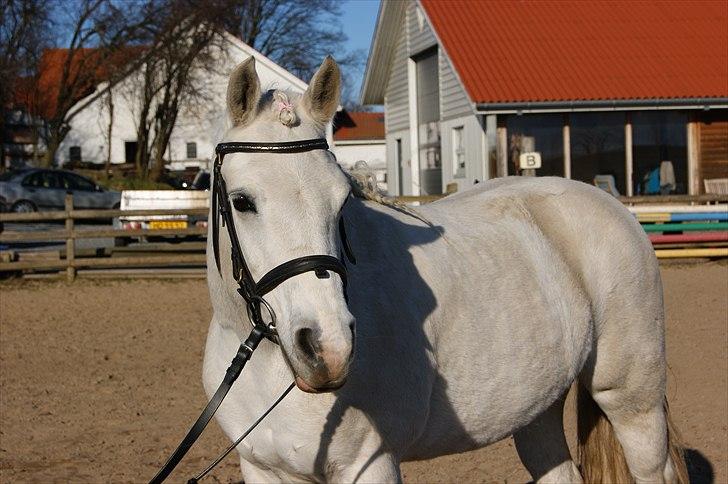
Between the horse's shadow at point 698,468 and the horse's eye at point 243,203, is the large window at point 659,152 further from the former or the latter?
the horse's eye at point 243,203

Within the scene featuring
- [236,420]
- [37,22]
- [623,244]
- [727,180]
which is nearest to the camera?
[236,420]

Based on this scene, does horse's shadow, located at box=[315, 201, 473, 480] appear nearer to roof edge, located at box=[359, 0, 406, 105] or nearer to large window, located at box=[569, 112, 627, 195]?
large window, located at box=[569, 112, 627, 195]

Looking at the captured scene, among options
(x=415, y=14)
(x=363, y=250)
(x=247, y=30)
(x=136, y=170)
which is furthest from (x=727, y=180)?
(x=247, y=30)

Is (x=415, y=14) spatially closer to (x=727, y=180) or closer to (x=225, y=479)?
(x=727, y=180)

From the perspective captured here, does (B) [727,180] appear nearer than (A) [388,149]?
Yes

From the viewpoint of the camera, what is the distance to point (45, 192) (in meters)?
25.4

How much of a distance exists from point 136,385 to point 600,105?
13.3 m

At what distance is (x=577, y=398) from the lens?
14.0ft

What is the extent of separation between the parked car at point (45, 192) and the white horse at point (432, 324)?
2257 centimetres

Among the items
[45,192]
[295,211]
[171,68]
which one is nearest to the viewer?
[295,211]

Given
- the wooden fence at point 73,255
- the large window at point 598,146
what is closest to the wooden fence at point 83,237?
the wooden fence at point 73,255

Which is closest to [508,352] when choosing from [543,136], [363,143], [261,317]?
[261,317]

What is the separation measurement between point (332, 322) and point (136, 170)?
39.7 meters

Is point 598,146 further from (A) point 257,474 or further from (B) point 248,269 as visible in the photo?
(B) point 248,269
